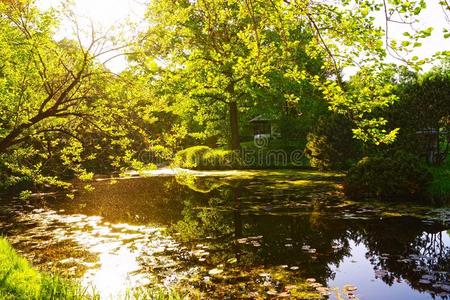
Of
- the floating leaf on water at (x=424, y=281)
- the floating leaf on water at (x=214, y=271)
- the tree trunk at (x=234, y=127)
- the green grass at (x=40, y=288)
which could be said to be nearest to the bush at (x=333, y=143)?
the tree trunk at (x=234, y=127)

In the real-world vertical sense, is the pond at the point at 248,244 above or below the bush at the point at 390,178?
below

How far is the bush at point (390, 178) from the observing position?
49.4 ft

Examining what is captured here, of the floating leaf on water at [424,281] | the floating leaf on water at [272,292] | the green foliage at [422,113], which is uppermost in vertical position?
the green foliage at [422,113]

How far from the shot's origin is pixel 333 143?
23.5 m

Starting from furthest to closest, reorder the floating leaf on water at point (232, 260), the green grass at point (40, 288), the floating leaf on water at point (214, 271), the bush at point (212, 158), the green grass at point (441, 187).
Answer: the bush at point (212, 158) → the green grass at point (441, 187) → the floating leaf on water at point (232, 260) → the floating leaf on water at point (214, 271) → the green grass at point (40, 288)

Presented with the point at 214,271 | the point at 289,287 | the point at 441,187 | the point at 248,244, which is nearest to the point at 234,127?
the point at 441,187

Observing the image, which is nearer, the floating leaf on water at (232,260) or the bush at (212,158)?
the floating leaf on water at (232,260)

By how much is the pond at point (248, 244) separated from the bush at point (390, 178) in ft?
3.31

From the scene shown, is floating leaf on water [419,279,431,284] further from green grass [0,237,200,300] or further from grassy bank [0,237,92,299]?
grassy bank [0,237,92,299]

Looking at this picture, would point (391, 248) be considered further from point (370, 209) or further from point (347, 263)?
point (370, 209)

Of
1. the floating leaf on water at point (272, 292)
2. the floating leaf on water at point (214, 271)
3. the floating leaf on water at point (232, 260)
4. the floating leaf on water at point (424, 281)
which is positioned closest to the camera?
the floating leaf on water at point (272, 292)

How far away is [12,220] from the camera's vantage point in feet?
48.4

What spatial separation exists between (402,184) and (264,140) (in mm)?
22807

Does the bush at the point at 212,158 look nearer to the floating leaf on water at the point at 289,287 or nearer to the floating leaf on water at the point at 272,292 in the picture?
the floating leaf on water at the point at 289,287
